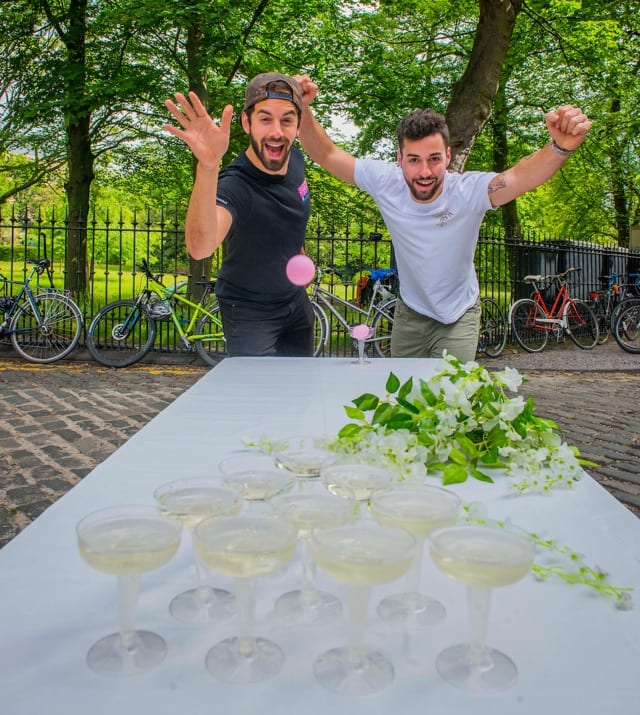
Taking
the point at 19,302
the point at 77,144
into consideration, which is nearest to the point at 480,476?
the point at 19,302

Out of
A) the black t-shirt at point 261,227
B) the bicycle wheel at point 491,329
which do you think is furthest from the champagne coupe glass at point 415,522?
the bicycle wheel at point 491,329

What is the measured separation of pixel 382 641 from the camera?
1062 mm

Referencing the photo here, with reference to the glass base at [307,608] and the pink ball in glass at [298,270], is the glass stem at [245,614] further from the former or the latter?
the pink ball in glass at [298,270]

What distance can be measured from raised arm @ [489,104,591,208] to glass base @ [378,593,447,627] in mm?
2424

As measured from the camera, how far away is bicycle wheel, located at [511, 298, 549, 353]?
1199cm

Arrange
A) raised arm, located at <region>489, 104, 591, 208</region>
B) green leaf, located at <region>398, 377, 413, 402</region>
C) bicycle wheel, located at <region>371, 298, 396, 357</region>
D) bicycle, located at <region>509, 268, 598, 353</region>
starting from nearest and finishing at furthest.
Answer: green leaf, located at <region>398, 377, 413, 402</region> < raised arm, located at <region>489, 104, 591, 208</region> < bicycle wheel, located at <region>371, 298, 396, 357</region> < bicycle, located at <region>509, 268, 598, 353</region>

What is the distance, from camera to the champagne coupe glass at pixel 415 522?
1.12m

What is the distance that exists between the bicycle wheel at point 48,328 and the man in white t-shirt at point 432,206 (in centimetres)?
684

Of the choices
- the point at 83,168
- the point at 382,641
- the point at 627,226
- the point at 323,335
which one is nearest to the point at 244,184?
the point at 382,641

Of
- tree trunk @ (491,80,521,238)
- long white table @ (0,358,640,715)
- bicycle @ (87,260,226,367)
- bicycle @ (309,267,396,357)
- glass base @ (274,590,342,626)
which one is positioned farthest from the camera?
tree trunk @ (491,80,521,238)

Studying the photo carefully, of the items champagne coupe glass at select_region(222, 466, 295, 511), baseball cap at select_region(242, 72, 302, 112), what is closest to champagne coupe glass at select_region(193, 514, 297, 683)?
champagne coupe glass at select_region(222, 466, 295, 511)

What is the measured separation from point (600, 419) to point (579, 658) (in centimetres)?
612

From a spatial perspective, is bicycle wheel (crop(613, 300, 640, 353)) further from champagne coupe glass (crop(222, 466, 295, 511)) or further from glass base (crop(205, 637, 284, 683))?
glass base (crop(205, 637, 284, 683))

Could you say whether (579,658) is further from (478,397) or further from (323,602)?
(478,397)
